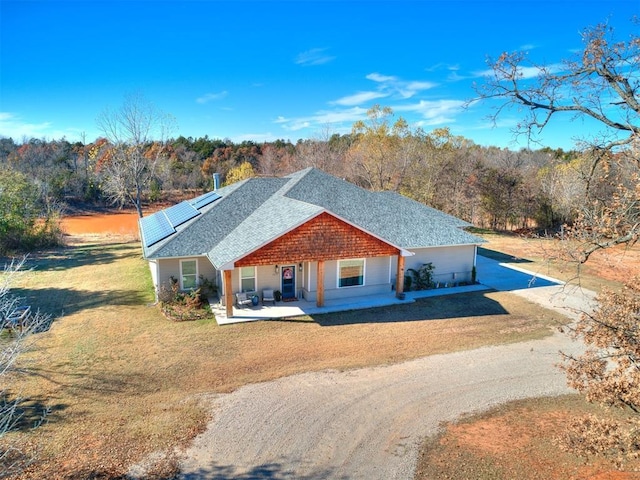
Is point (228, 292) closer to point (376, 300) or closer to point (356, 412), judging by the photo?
point (376, 300)

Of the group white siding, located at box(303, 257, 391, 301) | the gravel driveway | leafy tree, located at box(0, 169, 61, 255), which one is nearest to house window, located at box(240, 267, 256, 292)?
white siding, located at box(303, 257, 391, 301)

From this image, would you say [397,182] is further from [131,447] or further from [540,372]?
[131,447]

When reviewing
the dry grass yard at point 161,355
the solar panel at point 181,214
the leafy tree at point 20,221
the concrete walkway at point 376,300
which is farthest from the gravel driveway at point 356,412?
the leafy tree at point 20,221

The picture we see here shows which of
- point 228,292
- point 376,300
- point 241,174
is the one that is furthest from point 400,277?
point 241,174

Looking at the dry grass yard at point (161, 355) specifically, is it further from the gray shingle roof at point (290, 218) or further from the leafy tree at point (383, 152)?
the leafy tree at point (383, 152)

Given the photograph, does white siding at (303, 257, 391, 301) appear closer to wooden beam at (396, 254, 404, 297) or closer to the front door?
the front door
